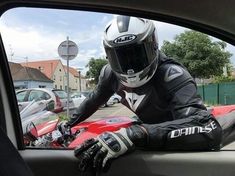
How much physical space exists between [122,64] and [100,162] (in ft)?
1.59

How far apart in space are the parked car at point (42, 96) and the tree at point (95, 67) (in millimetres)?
260

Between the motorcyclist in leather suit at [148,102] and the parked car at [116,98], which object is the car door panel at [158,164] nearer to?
the motorcyclist in leather suit at [148,102]

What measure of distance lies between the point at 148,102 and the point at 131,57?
10.0 inches

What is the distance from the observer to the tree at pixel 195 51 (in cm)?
210

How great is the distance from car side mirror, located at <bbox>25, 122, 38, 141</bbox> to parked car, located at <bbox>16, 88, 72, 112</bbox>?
103mm

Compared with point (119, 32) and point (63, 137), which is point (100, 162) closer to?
point (63, 137)

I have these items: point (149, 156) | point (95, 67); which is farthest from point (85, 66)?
point (149, 156)

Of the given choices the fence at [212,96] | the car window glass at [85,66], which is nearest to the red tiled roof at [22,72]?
the car window glass at [85,66]

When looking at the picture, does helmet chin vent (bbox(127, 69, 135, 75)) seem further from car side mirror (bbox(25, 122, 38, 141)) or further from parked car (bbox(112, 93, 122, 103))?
car side mirror (bbox(25, 122, 38, 141))

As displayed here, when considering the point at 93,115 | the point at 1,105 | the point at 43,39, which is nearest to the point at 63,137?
the point at 93,115

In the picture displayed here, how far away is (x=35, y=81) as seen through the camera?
3018 millimetres

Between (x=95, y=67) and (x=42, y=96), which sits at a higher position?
(x=95, y=67)

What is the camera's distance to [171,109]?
2.18 meters

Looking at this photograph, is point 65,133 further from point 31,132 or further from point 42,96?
point 42,96
